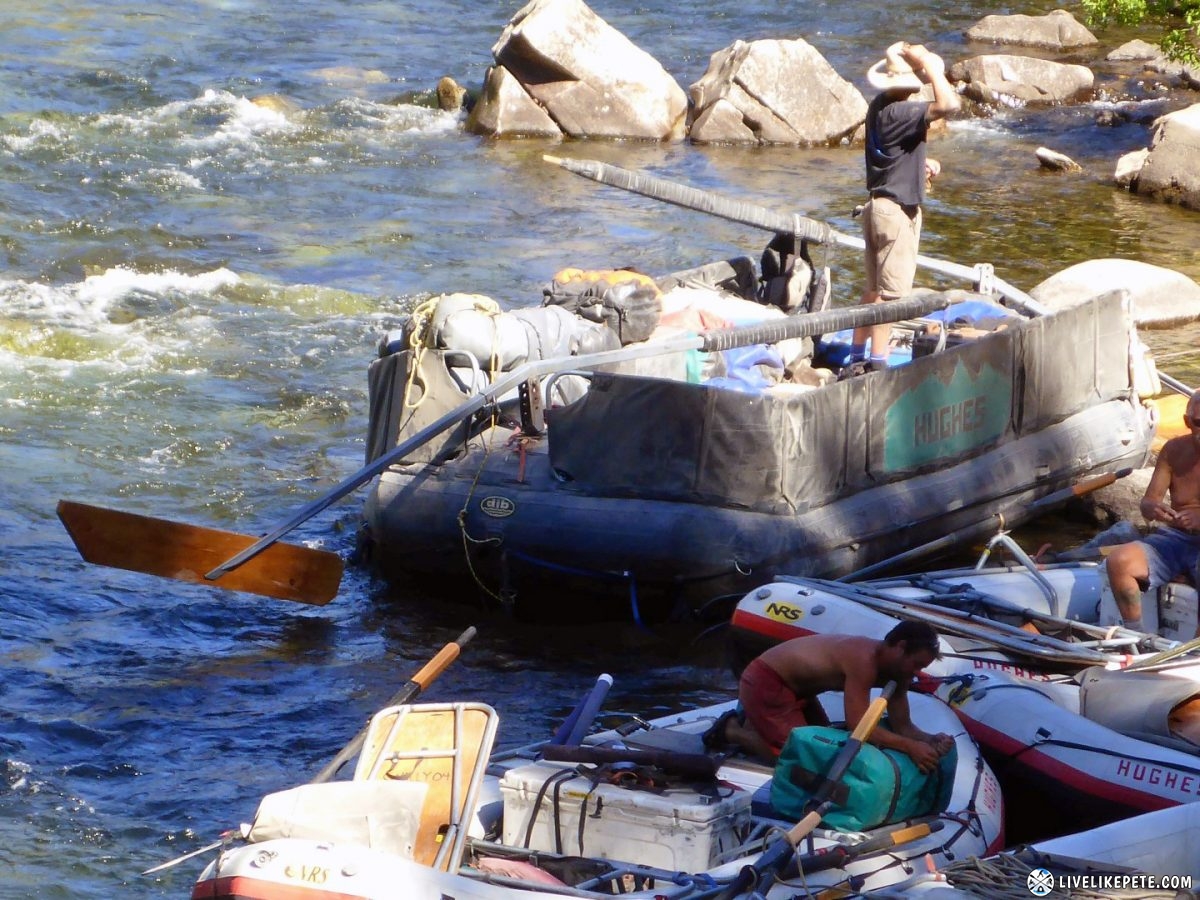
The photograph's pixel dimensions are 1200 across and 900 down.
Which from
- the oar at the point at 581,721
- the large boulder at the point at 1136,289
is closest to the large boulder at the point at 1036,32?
the large boulder at the point at 1136,289

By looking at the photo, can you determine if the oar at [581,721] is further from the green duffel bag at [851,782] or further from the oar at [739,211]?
the oar at [739,211]

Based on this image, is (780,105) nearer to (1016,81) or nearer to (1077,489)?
(1016,81)

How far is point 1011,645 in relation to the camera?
7.32 m

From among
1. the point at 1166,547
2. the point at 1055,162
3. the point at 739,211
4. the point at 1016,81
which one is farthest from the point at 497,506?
the point at 1016,81

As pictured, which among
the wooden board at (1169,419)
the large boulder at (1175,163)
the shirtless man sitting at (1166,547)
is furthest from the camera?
the large boulder at (1175,163)

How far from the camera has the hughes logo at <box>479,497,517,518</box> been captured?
8398 millimetres

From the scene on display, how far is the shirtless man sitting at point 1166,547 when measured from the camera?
757 cm

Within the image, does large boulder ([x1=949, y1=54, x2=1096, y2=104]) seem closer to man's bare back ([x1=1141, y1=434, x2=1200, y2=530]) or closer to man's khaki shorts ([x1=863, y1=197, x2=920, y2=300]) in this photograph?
man's khaki shorts ([x1=863, y1=197, x2=920, y2=300])

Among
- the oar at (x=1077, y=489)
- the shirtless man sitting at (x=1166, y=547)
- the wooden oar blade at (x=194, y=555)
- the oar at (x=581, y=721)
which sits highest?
the shirtless man sitting at (x=1166, y=547)

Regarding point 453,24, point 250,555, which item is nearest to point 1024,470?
point 250,555

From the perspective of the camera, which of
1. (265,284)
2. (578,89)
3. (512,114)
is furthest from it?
(512,114)

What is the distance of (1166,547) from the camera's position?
25.0 feet

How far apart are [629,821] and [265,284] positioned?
944 cm

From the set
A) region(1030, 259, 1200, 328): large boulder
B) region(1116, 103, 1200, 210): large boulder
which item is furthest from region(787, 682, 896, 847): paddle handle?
region(1116, 103, 1200, 210): large boulder
